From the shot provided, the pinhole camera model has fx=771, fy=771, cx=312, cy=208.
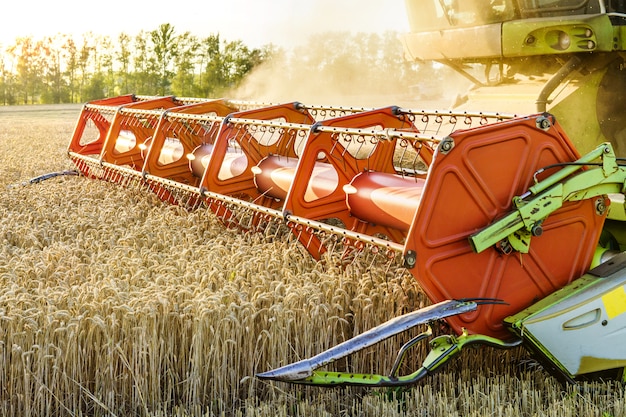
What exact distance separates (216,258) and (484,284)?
141 centimetres

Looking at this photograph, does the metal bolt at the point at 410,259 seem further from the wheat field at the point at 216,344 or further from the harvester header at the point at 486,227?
the wheat field at the point at 216,344

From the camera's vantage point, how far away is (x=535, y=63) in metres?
5.07

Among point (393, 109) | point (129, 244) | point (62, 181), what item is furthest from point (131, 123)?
point (393, 109)

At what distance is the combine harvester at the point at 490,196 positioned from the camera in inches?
114

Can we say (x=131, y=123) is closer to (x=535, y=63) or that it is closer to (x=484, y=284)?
(x=535, y=63)

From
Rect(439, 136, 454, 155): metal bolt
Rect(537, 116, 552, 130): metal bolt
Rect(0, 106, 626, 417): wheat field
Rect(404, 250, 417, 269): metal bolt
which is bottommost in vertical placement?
Rect(0, 106, 626, 417): wheat field

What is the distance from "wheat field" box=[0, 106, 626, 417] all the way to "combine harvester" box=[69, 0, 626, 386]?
171 mm

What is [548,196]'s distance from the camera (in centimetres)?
298

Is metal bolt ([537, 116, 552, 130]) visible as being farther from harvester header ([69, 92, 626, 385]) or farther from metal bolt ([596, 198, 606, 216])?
metal bolt ([596, 198, 606, 216])

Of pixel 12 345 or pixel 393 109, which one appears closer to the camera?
pixel 12 345

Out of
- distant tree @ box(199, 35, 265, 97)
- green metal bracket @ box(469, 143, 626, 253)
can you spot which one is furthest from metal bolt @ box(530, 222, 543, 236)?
Result: distant tree @ box(199, 35, 265, 97)

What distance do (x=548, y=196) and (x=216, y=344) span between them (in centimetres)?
140

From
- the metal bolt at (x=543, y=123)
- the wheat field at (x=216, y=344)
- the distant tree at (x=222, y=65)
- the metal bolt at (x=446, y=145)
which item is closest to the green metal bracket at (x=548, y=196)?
the metal bolt at (x=543, y=123)

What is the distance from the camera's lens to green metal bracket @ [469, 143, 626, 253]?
290cm
